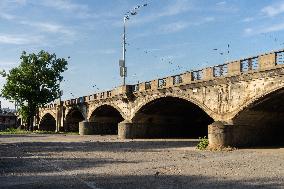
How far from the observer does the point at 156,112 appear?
1583 inches

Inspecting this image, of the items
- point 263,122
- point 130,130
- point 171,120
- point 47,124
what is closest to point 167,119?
point 171,120

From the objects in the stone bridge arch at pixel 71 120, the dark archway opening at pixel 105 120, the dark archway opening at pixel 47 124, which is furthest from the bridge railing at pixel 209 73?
the dark archway opening at pixel 47 124

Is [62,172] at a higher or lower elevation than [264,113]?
lower

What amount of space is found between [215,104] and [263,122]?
11.9 ft

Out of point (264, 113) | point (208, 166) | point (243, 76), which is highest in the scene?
point (243, 76)

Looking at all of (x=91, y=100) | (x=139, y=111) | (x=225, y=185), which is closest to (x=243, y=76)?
(x=225, y=185)

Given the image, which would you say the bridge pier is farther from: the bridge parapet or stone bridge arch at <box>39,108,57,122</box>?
stone bridge arch at <box>39,108,57,122</box>

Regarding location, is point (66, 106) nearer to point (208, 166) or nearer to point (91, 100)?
point (91, 100)

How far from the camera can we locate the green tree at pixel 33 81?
65.3 meters

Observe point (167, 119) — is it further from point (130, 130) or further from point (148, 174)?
point (148, 174)

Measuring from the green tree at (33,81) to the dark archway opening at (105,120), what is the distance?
16.2 m

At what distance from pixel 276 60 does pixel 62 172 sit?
13.6 meters

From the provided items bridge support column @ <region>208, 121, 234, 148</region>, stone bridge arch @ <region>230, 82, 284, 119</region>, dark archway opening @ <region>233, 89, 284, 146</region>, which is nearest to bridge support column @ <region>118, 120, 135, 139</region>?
dark archway opening @ <region>233, 89, 284, 146</region>

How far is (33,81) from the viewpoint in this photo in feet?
217
